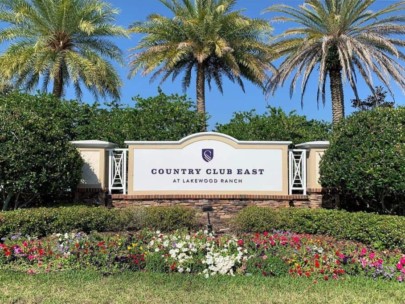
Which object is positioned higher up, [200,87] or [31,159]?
[200,87]

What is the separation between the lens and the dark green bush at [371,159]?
8.59 meters

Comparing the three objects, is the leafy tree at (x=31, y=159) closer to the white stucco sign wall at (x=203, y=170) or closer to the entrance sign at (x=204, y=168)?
the entrance sign at (x=204, y=168)

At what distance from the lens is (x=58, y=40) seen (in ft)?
55.2

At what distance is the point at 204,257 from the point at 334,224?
325cm

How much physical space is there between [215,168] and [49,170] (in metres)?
4.02

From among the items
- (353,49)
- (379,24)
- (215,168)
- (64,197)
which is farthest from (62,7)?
(379,24)

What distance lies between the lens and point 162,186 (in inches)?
428

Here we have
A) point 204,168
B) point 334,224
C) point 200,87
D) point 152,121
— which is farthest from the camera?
point 200,87

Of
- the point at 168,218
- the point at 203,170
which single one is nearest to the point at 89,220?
the point at 168,218

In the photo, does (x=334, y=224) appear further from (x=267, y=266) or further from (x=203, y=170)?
(x=203, y=170)

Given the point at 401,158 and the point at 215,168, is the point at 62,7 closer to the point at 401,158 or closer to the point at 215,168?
the point at 215,168

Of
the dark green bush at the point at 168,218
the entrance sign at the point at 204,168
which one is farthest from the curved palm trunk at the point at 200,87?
the dark green bush at the point at 168,218

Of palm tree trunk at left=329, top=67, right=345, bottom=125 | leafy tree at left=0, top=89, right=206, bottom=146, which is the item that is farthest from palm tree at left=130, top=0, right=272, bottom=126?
leafy tree at left=0, top=89, right=206, bottom=146

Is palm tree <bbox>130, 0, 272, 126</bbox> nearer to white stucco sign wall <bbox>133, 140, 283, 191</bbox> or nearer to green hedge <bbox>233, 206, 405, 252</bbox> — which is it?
white stucco sign wall <bbox>133, 140, 283, 191</bbox>
